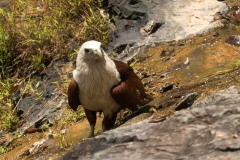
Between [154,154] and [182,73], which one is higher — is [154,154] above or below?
above

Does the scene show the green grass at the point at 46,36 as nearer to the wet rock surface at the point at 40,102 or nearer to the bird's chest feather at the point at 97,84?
the wet rock surface at the point at 40,102

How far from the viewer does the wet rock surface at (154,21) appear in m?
7.35

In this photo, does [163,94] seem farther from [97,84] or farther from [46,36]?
[46,36]

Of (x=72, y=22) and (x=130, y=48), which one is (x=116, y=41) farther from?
(x=72, y=22)

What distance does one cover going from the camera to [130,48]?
746 centimetres

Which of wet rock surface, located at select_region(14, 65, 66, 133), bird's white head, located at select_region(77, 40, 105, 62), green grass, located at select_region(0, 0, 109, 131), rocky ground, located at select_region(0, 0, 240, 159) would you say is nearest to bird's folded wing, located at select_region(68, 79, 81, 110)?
bird's white head, located at select_region(77, 40, 105, 62)

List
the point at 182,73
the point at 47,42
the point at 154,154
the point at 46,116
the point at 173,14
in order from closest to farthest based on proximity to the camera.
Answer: the point at 154,154, the point at 182,73, the point at 46,116, the point at 173,14, the point at 47,42

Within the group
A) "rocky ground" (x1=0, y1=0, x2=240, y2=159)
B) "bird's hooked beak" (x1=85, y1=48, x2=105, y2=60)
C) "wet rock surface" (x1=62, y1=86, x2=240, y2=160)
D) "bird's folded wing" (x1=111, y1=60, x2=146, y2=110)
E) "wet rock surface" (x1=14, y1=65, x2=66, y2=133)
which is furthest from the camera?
"wet rock surface" (x1=14, y1=65, x2=66, y2=133)

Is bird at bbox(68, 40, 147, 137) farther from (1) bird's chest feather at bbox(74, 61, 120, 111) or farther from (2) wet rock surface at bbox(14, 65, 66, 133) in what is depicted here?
→ (2) wet rock surface at bbox(14, 65, 66, 133)

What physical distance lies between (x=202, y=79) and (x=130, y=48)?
186cm

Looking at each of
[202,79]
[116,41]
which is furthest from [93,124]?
[116,41]

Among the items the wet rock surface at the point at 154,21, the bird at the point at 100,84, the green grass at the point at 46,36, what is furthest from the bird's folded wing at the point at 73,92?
the green grass at the point at 46,36

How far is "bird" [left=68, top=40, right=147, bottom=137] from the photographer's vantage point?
5148mm

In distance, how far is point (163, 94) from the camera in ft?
19.4
